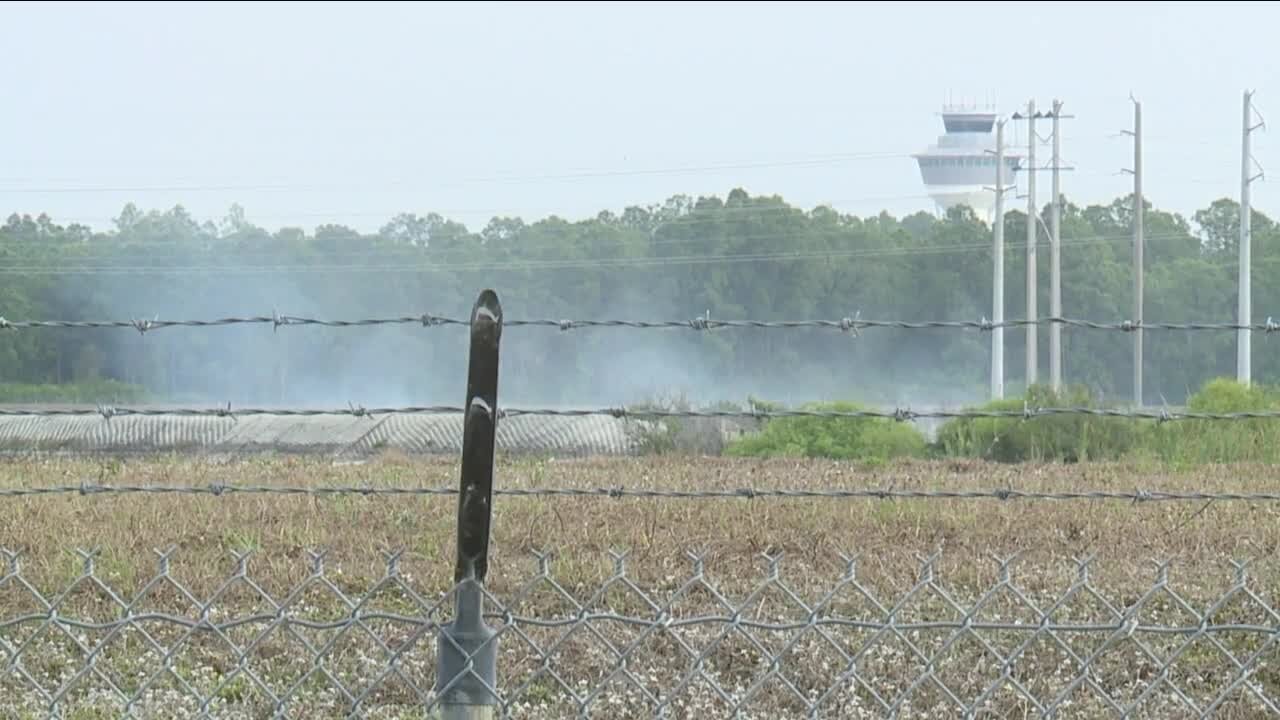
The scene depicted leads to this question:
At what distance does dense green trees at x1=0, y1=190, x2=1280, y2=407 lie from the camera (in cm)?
4253

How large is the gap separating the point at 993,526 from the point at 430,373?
3944 centimetres

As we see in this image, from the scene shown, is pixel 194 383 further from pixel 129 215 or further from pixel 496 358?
pixel 496 358

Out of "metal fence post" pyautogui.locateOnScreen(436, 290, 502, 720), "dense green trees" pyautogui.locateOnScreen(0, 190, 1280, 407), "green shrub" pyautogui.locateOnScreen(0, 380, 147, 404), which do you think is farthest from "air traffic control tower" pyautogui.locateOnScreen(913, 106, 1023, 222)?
"metal fence post" pyautogui.locateOnScreen(436, 290, 502, 720)

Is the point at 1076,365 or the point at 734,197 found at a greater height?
the point at 734,197

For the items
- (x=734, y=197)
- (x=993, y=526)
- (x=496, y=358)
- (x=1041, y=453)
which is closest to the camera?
(x=496, y=358)

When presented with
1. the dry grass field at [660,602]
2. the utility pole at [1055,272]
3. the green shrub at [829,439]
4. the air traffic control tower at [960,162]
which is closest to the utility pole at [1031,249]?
the utility pole at [1055,272]

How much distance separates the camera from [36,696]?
5258 millimetres

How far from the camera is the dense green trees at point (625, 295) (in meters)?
42.5

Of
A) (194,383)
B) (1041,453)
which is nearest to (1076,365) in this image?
(194,383)

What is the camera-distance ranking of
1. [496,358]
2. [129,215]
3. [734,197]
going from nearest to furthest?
[496,358], [129,215], [734,197]

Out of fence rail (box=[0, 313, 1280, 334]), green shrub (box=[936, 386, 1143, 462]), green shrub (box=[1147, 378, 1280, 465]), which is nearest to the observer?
fence rail (box=[0, 313, 1280, 334])

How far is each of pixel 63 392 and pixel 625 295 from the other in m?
19.6

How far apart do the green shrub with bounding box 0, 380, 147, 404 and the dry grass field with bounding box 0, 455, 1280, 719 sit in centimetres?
2307

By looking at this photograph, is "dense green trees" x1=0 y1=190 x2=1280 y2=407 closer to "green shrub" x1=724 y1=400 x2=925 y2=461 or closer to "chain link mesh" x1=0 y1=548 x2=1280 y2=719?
"green shrub" x1=724 y1=400 x2=925 y2=461
